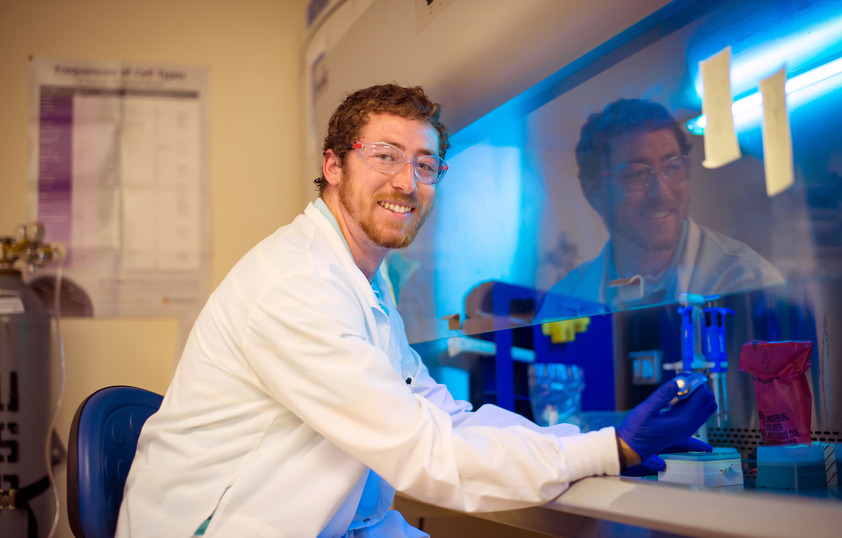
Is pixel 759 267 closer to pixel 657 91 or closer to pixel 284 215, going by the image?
→ pixel 657 91

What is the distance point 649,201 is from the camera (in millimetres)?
1318

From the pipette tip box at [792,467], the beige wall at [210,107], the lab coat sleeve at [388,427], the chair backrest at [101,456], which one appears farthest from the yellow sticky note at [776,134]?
the beige wall at [210,107]

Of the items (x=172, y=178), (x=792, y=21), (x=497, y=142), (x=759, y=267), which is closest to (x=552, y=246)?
(x=497, y=142)

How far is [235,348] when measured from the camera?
3.50 ft

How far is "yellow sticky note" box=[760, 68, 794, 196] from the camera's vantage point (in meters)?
1.10

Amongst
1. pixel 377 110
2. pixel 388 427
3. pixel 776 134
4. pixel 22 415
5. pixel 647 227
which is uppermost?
pixel 377 110

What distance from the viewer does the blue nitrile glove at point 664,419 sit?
90 cm

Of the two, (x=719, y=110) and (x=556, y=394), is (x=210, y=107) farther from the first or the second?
(x=719, y=110)

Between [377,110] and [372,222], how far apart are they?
0.70ft

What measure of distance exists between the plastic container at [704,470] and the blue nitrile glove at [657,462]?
0.5 inches

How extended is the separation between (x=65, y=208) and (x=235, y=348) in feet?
5.42

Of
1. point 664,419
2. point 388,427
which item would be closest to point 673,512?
point 664,419

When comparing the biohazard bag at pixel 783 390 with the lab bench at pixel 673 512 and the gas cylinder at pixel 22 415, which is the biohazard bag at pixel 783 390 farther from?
the gas cylinder at pixel 22 415

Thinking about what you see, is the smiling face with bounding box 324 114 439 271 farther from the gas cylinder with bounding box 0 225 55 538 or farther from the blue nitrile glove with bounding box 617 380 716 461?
the gas cylinder with bounding box 0 225 55 538
